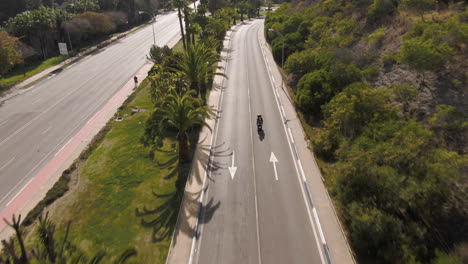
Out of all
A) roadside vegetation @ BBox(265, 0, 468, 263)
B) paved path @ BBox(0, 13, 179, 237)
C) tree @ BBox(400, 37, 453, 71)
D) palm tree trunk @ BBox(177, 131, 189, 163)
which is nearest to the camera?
roadside vegetation @ BBox(265, 0, 468, 263)

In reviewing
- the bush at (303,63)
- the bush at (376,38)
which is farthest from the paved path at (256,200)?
the bush at (376,38)

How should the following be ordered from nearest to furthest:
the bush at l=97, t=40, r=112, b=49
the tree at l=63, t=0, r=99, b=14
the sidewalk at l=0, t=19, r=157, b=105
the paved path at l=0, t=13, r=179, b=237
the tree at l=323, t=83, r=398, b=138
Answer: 1. the tree at l=323, t=83, r=398, b=138
2. the paved path at l=0, t=13, r=179, b=237
3. the sidewalk at l=0, t=19, r=157, b=105
4. the bush at l=97, t=40, r=112, b=49
5. the tree at l=63, t=0, r=99, b=14

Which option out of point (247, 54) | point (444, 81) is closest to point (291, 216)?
point (444, 81)

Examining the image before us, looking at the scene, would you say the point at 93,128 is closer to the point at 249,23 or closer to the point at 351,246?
the point at 351,246

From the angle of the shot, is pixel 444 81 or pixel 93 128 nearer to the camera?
pixel 444 81

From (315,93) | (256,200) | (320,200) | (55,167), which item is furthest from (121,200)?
(315,93)

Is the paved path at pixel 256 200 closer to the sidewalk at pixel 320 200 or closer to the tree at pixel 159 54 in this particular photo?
the sidewalk at pixel 320 200

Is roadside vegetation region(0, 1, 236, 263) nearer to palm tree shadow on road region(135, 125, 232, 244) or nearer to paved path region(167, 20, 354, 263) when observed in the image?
palm tree shadow on road region(135, 125, 232, 244)

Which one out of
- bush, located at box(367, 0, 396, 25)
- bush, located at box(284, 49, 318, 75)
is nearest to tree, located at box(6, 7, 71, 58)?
bush, located at box(284, 49, 318, 75)

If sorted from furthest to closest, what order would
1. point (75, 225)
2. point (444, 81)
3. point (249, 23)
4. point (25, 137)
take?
1. point (249, 23)
2. point (25, 137)
3. point (444, 81)
4. point (75, 225)
